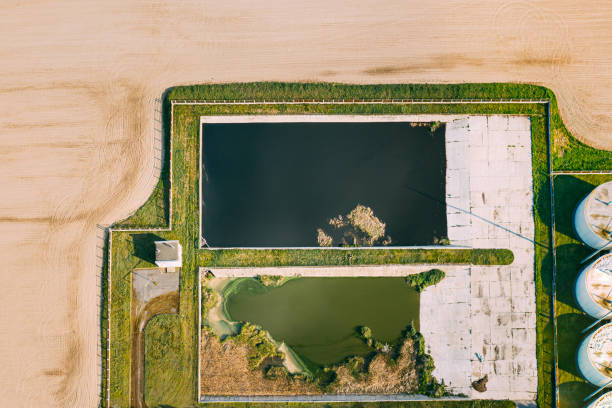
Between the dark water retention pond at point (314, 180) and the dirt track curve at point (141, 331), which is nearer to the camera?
the dirt track curve at point (141, 331)

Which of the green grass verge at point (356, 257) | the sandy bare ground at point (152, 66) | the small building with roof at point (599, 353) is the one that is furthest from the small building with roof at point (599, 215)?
the small building with roof at point (599, 353)

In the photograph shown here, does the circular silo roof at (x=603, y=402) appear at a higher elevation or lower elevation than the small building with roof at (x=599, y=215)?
lower

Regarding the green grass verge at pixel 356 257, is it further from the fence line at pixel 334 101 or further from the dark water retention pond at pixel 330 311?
the fence line at pixel 334 101

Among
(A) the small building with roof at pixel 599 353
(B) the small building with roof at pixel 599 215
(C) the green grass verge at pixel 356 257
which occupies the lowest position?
(A) the small building with roof at pixel 599 353

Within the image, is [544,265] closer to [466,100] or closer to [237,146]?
[466,100]

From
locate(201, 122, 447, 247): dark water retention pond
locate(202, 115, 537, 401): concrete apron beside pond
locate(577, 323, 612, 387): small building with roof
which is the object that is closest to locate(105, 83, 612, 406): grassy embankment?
locate(202, 115, 537, 401): concrete apron beside pond

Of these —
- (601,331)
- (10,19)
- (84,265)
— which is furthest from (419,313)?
(10,19)

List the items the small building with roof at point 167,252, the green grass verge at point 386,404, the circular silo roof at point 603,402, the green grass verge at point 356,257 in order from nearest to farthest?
the circular silo roof at point 603,402
the small building with roof at point 167,252
the green grass verge at point 386,404
the green grass verge at point 356,257
